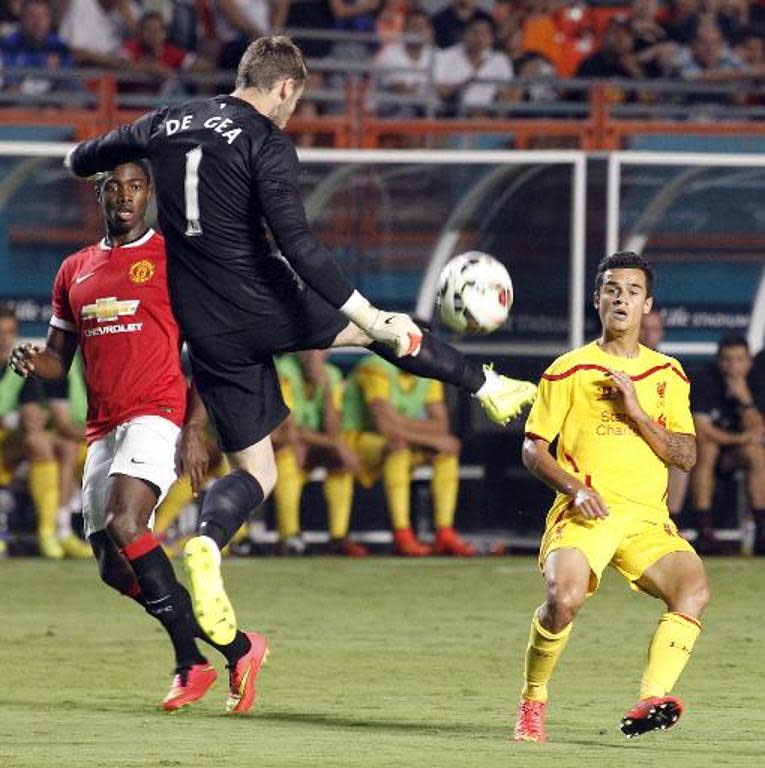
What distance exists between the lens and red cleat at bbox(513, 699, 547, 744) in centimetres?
707

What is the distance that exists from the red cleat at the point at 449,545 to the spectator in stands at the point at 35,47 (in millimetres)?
4852

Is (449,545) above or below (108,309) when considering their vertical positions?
below

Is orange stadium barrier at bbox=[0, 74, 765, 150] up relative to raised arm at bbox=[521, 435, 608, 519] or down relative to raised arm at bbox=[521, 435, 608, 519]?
up

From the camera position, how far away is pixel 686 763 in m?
6.53

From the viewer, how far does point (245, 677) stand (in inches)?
310

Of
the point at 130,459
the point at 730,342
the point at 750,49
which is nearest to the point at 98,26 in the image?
the point at 750,49

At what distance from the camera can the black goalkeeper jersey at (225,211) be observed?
7.20 m

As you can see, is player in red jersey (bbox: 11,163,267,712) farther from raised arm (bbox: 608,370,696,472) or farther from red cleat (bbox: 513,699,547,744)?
raised arm (bbox: 608,370,696,472)

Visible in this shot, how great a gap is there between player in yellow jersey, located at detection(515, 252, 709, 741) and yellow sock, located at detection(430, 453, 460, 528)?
7277mm

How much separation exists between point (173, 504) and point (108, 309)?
625 cm

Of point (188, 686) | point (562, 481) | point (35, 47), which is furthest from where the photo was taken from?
point (35, 47)

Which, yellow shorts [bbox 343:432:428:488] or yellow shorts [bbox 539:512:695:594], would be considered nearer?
yellow shorts [bbox 539:512:695:594]

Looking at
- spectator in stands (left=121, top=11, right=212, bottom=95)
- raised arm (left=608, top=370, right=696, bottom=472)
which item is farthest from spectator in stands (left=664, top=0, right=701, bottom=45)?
raised arm (left=608, top=370, right=696, bottom=472)

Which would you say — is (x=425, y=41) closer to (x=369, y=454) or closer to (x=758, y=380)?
(x=369, y=454)
